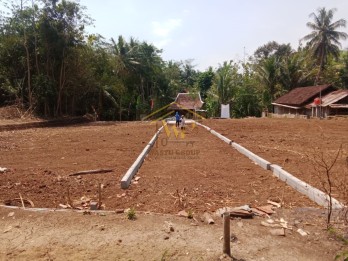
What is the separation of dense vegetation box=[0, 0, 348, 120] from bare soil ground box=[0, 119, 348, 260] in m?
15.3

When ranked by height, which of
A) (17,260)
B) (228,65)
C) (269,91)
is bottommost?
(17,260)

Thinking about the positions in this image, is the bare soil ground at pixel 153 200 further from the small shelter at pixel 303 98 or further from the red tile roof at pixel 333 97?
the small shelter at pixel 303 98

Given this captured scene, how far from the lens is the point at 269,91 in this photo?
37.9m

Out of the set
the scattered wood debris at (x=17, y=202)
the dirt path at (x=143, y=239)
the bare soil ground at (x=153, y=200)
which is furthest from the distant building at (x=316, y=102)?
the scattered wood debris at (x=17, y=202)

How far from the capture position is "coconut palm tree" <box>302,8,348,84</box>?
40.0 meters

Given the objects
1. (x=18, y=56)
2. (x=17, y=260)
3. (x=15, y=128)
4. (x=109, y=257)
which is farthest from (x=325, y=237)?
(x=18, y=56)

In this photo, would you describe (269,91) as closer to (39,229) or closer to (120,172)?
(120,172)

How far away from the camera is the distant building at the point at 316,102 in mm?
27281

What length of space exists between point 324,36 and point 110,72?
27705 mm

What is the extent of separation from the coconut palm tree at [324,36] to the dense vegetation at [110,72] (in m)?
0.12

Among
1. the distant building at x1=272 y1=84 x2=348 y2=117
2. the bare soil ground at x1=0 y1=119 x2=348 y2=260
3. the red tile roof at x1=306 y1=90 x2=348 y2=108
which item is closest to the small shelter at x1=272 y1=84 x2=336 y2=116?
the distant building at x1=272 y1=84 x2=348 y2=117

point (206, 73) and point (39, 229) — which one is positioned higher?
point (206, 73)

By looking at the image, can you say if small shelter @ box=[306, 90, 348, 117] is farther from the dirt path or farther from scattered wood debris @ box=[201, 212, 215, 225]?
scattered wood debris @ box=[201, 212, 215, 225]

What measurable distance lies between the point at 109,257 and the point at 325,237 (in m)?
2.58
